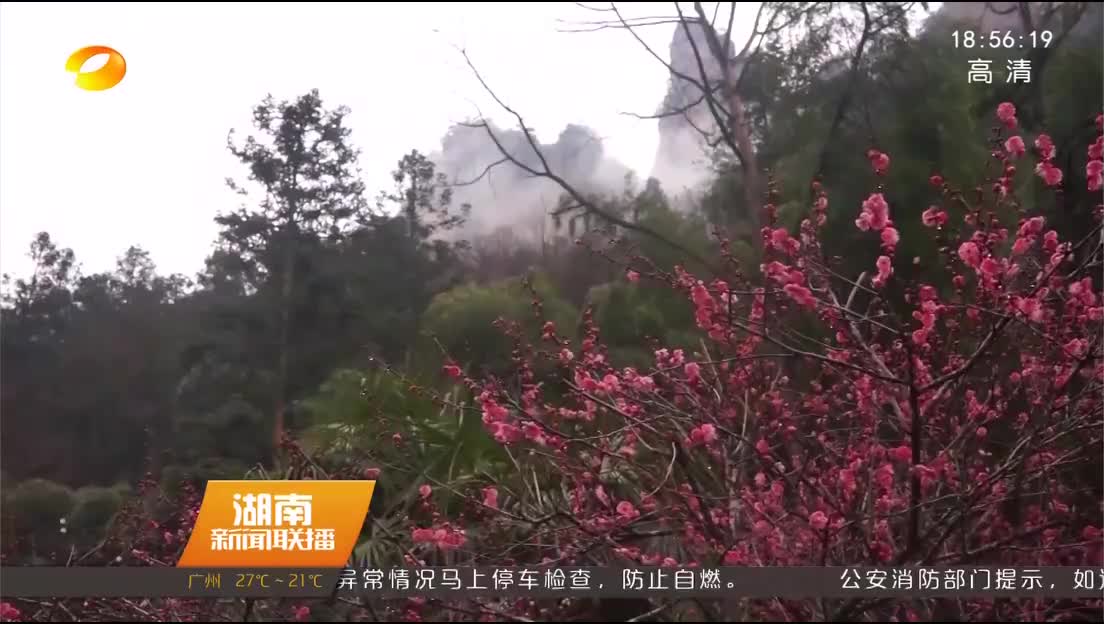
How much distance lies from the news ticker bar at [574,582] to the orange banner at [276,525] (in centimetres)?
3

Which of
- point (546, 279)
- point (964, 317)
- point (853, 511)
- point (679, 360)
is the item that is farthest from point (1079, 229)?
point (546, 279)

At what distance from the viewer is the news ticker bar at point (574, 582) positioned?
1.59 metres

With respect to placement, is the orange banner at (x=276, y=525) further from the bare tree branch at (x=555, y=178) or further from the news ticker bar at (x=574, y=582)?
the bare tree branch at (x=555, y=178)

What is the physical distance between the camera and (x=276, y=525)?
1.66 metres

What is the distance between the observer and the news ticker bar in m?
1.59

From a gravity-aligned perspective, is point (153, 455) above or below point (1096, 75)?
below

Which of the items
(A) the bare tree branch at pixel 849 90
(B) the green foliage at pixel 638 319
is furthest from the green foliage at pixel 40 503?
(A) the bare tree branch at pixel 849 90

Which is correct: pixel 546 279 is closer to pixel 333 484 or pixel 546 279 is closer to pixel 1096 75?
pixel 333 484

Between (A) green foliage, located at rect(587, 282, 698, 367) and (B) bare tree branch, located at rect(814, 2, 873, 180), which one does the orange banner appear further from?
(B) bare tree branch, located at rect(814, 2, 873, 180)

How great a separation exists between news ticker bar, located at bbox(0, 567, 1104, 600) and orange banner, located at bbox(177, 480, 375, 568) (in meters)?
0.03

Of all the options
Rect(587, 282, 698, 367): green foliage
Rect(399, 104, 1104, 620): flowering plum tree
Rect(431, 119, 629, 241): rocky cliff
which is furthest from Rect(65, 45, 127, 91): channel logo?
Rect(587, 282, 698, 367): green foliage

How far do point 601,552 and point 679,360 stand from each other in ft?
1.38

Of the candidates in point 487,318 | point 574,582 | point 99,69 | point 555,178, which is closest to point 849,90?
point 555,178

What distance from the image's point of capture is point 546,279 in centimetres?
191
